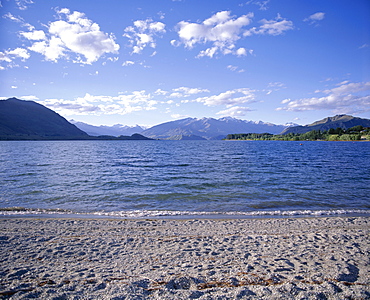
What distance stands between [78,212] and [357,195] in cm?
2452

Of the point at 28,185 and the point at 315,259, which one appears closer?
the point at 315,259

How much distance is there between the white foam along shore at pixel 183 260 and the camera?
6.19 m

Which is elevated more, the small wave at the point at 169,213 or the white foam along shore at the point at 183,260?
the white foam along shore at the point at 183,260

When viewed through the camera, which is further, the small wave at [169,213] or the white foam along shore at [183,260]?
the small wave at [169,213]

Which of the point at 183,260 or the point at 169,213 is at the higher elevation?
the point at 183,260

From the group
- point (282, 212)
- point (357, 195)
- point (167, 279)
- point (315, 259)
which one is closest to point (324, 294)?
point (315, 259)

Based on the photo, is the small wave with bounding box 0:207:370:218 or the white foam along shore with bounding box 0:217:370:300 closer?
the white foam along shore with bounding box 0:217:370:300

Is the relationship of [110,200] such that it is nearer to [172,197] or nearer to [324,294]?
[172,197]

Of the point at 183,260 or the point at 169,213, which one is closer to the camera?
the point at 183,260

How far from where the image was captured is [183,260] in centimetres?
820

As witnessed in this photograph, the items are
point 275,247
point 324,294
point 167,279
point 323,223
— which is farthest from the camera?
point 323,223

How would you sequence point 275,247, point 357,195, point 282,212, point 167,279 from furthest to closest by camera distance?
point 357,195 → point 282,212 → point 275,247 → point 167,279

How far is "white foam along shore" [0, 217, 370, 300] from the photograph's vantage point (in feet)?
20.3

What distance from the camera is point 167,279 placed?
6809 mm
